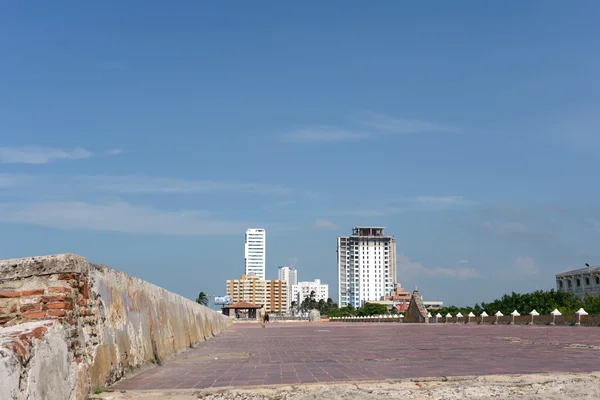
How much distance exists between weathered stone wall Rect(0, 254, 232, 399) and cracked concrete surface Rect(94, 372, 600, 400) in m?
0.45

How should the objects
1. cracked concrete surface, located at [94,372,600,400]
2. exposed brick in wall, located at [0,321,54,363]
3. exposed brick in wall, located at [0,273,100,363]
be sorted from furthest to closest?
cracked concrete surface, located at [94,372,600,400], exposed brick in wall, located at [0,273,100,363], exposed brick in wall, located at [0,321,54,363]

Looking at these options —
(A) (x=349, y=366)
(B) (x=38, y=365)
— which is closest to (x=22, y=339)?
(B) (x=38, y=365)

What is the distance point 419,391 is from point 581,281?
113 meters

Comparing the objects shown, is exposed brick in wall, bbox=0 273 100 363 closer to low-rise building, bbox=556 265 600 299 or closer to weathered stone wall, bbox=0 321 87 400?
weathered stone wall, bbox=0 321 87 400

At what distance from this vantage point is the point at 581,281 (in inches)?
4163

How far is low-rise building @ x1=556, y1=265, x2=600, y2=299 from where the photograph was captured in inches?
3939

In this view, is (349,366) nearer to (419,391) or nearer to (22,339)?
(419,391)

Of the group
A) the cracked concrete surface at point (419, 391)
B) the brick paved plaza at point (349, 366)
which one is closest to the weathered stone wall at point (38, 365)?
the cracked concrete surface at point (419, 391)

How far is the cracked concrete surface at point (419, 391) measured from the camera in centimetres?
511

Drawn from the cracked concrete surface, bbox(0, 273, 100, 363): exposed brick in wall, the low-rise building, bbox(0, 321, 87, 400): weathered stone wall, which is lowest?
the cracked concrete surface

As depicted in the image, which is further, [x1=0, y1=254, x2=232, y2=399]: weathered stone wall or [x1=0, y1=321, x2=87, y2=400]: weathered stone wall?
[x1=0, y1=254, x2=232, y2=399]: weathered stone wall

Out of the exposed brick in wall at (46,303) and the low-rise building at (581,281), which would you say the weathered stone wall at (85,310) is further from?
the low-rise building at (581,281)

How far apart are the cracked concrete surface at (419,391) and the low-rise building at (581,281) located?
10401 centimetres

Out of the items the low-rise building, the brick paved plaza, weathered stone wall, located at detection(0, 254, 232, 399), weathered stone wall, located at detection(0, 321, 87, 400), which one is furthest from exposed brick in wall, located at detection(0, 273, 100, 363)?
the low-rise building
